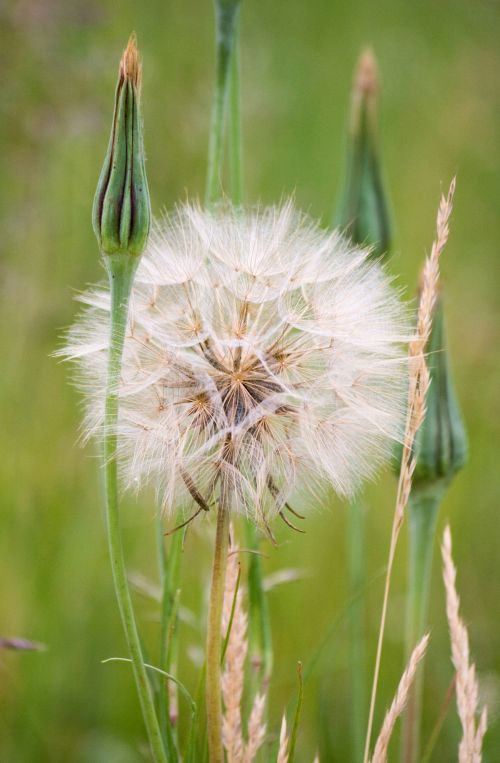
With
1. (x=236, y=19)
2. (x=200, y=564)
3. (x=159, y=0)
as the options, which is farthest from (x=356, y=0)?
(x=236, y=19)

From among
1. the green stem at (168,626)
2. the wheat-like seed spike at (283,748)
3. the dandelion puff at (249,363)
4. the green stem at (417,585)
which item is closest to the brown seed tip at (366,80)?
the dandelion puff at (249,363)

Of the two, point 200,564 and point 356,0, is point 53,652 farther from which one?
point 356,0

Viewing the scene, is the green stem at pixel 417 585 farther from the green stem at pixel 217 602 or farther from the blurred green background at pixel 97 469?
the green stem at pixel 217 602

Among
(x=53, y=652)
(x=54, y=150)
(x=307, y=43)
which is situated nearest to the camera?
(x=53, y=652)

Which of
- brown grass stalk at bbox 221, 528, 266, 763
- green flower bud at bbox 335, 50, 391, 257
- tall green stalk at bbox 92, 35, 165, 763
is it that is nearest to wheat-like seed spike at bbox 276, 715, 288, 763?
brown grass stalk at bbox 221, 528, 266, 763

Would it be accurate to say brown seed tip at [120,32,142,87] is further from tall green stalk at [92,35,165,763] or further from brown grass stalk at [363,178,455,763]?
brown grass stalk at [363,178,455,763]

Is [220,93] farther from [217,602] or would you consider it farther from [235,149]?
[217,602]

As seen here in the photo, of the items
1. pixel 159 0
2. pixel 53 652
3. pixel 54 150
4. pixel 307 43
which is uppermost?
pixel 307 43

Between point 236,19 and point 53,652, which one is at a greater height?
point 236,19
